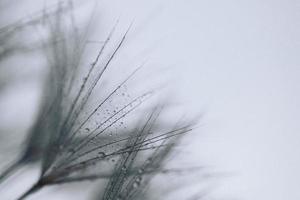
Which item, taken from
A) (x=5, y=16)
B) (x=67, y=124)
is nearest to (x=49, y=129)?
(x=67, y=124)

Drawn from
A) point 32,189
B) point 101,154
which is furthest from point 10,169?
point 101,154

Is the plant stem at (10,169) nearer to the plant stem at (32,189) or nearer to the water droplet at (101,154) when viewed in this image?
the plant stem at (32,189)

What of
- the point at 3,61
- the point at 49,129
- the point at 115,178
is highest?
the point at 3,61

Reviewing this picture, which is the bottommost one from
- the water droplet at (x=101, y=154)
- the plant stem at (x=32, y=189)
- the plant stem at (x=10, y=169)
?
the plant stem at (x=32, y=189)

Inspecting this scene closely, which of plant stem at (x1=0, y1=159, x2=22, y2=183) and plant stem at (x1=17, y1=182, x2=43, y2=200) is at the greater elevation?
plant stem at (x1=0, y1=159, x2=22, y2=183)

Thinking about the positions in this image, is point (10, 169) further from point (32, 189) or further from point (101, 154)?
point (101, 154)

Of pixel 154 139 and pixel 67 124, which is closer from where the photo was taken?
pixel 67 124

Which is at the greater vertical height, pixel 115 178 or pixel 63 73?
pixel 63 73

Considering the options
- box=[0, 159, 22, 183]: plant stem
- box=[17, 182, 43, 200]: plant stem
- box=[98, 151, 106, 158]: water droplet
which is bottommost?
box=[17, 182, 43, 200]: plant stem

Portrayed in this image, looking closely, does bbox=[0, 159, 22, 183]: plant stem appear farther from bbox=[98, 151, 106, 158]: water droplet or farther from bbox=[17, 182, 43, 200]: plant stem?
bbox=[98, 151, 106, 158]: water droplet

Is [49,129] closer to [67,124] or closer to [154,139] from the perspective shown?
[67,124]
